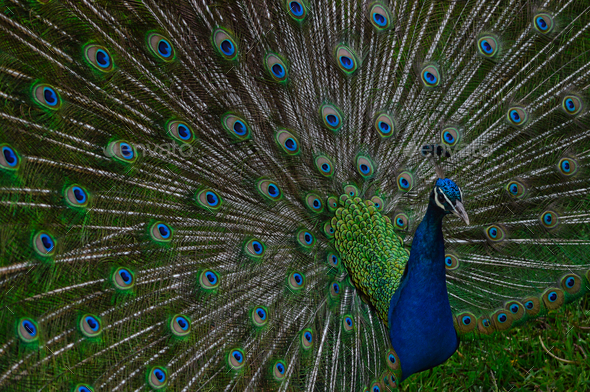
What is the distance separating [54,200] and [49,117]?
0.89ft

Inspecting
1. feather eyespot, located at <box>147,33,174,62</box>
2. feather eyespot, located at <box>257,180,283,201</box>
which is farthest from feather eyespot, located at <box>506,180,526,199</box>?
feather eyespot, located at <box>147,33,174,62</box>

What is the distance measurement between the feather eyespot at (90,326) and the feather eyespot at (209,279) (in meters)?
0.38

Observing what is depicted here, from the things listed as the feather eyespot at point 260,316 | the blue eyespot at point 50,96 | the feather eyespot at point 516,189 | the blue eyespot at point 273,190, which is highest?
the blue eyespot at point 50,96

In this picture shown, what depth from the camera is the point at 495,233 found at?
2404mm

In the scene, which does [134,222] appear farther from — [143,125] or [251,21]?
[251,21]

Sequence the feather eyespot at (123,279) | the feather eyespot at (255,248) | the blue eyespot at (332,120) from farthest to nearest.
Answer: the blue eyespot at (332,120)
the feather eyespot at (255,248)
the feather eyespot at (123,279)

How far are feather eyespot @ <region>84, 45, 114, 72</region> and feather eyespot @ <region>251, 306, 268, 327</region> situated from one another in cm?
101

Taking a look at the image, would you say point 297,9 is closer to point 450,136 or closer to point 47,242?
point 450,136

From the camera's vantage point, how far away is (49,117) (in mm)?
1753

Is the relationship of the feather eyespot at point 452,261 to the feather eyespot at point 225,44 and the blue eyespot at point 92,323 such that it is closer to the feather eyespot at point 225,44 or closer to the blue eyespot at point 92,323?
the feather eyespot at point 225,44

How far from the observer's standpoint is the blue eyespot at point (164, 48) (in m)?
1.87

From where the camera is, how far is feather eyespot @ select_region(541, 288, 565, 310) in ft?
7.90

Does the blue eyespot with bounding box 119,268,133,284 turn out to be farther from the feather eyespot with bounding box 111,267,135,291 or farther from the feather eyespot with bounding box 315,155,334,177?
the feather eyespot with bounding box 315,155,334,177

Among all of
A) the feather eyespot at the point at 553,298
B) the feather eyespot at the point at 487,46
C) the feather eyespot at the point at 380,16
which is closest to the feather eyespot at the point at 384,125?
the feather eyespot at the point at 380,16
